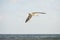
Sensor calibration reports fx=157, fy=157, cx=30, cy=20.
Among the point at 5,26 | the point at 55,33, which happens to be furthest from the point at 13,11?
the point at 55,33

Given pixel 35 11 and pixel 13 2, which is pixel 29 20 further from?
pixel 13 2

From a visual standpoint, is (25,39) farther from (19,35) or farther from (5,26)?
(5,26)

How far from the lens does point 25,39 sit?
2.86 m

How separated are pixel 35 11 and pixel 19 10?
1.00 feet

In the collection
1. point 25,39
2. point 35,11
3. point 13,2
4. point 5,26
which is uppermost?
point 13,2

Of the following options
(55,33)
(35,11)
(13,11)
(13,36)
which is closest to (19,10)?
(13,11)

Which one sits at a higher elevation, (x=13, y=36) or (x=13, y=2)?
(x=13, y=2)

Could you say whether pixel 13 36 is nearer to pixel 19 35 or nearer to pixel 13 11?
pixel 19 35

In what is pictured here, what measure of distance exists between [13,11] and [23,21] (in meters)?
0.27

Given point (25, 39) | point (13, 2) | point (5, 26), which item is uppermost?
point (13, 2)

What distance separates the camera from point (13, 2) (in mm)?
2939

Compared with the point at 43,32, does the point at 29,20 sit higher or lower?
higher

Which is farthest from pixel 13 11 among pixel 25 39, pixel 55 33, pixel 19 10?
pixel 55 33

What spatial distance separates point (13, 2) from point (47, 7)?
2.11 ft
